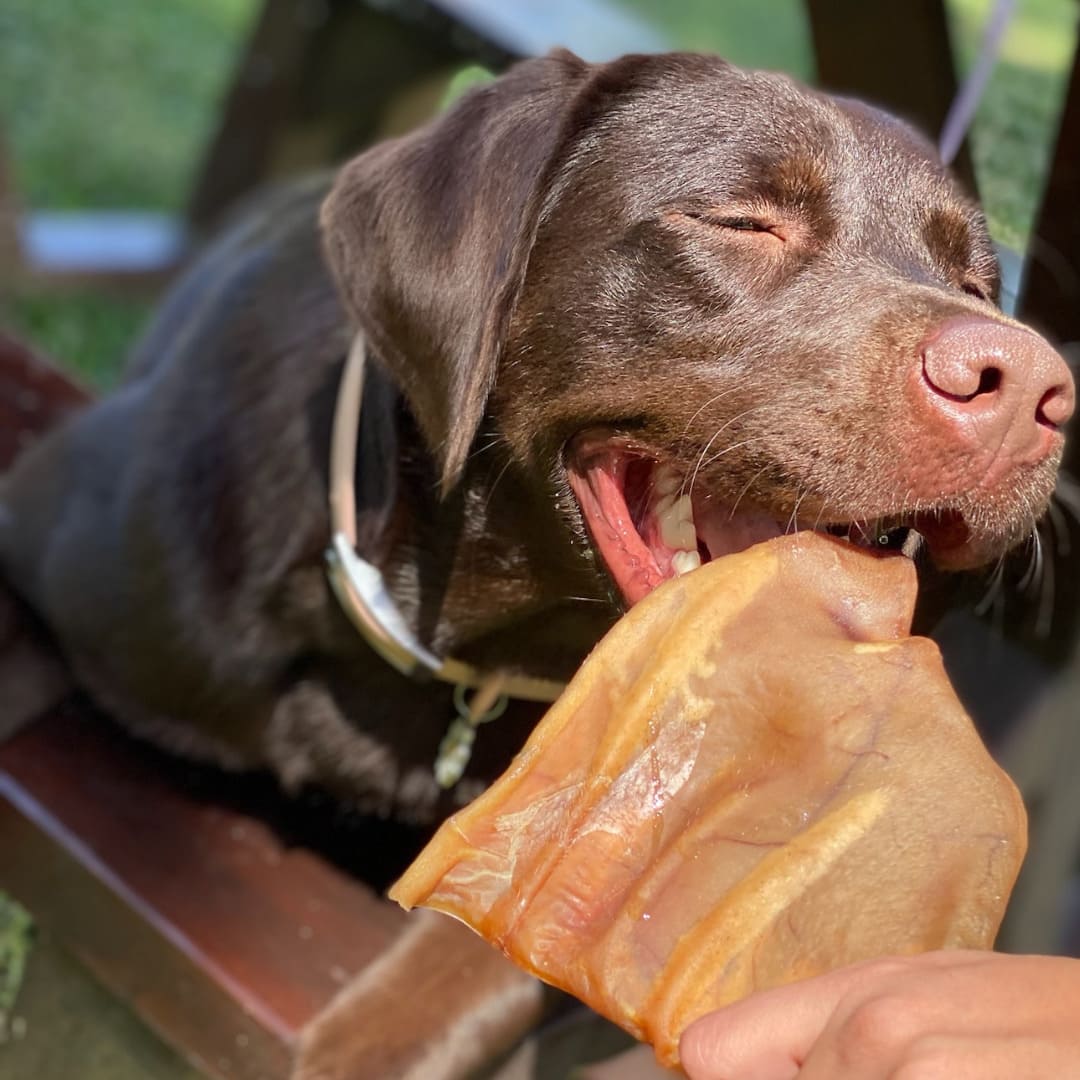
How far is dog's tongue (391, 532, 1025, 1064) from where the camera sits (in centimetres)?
97

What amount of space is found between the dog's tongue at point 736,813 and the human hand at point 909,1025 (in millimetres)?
110

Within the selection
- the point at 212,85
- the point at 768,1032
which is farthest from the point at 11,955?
the point at 212,85

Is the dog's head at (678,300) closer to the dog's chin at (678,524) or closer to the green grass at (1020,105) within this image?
the dog's chin at (678,524)

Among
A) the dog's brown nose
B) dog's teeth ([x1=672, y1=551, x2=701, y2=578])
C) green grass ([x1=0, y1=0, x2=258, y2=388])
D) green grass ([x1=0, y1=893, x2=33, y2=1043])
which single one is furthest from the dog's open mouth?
green grass ([x1=0, y1=0, x2=258, y2=388])

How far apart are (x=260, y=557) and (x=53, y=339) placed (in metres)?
2.31

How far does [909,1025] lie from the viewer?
776 millimetres

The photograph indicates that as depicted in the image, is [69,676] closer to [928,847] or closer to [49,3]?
[928,847]

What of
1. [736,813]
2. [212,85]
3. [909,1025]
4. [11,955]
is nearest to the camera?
[909,1025]

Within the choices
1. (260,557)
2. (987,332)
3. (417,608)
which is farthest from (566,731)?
(260,557)

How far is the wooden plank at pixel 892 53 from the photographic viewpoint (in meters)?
2.07

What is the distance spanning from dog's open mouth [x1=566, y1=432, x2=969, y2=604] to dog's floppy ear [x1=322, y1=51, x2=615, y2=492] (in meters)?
0.14

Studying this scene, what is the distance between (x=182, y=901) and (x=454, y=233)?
1.00m

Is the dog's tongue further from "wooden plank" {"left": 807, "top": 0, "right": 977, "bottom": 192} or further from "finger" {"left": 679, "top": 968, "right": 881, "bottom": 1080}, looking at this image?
"wooden plank" {"left": 807, "top": 0, "right": 977, "bottom": 192}

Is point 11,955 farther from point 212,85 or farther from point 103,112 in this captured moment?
point 212,85
